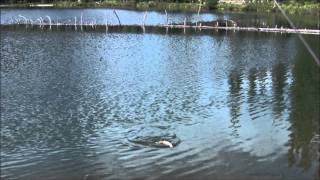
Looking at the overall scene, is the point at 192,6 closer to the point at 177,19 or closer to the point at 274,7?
the point at 274,7

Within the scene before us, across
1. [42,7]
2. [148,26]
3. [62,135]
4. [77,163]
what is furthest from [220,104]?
[42,7]

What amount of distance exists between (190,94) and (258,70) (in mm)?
9315

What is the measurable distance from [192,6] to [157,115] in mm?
81298

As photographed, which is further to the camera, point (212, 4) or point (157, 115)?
point (212, 4)

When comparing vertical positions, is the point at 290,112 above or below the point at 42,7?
below

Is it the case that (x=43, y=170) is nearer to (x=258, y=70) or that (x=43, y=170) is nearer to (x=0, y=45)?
(x=258, y=70)

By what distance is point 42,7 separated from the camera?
337ft

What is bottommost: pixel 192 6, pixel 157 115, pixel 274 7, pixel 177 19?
pixel 157 115

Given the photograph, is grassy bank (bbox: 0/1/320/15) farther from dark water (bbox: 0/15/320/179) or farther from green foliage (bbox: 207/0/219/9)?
dark water (bbox: 0/15/320/179)

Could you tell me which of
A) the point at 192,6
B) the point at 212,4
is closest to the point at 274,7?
the point at 212,4

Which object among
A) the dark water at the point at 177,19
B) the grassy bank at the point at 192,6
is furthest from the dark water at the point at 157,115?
the grassy bank at the point at 192,6

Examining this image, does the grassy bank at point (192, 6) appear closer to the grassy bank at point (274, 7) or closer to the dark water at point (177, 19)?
the grassy bank at point (274, 7)

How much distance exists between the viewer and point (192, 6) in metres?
101

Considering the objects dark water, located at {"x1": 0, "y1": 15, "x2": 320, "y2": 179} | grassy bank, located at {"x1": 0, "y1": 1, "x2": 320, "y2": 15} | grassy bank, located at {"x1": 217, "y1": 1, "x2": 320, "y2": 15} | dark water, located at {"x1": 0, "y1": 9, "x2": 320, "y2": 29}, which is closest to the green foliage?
grassy bank, located at {"x1": 0, "y1": 1, "x2": 320, "y2": 15}
